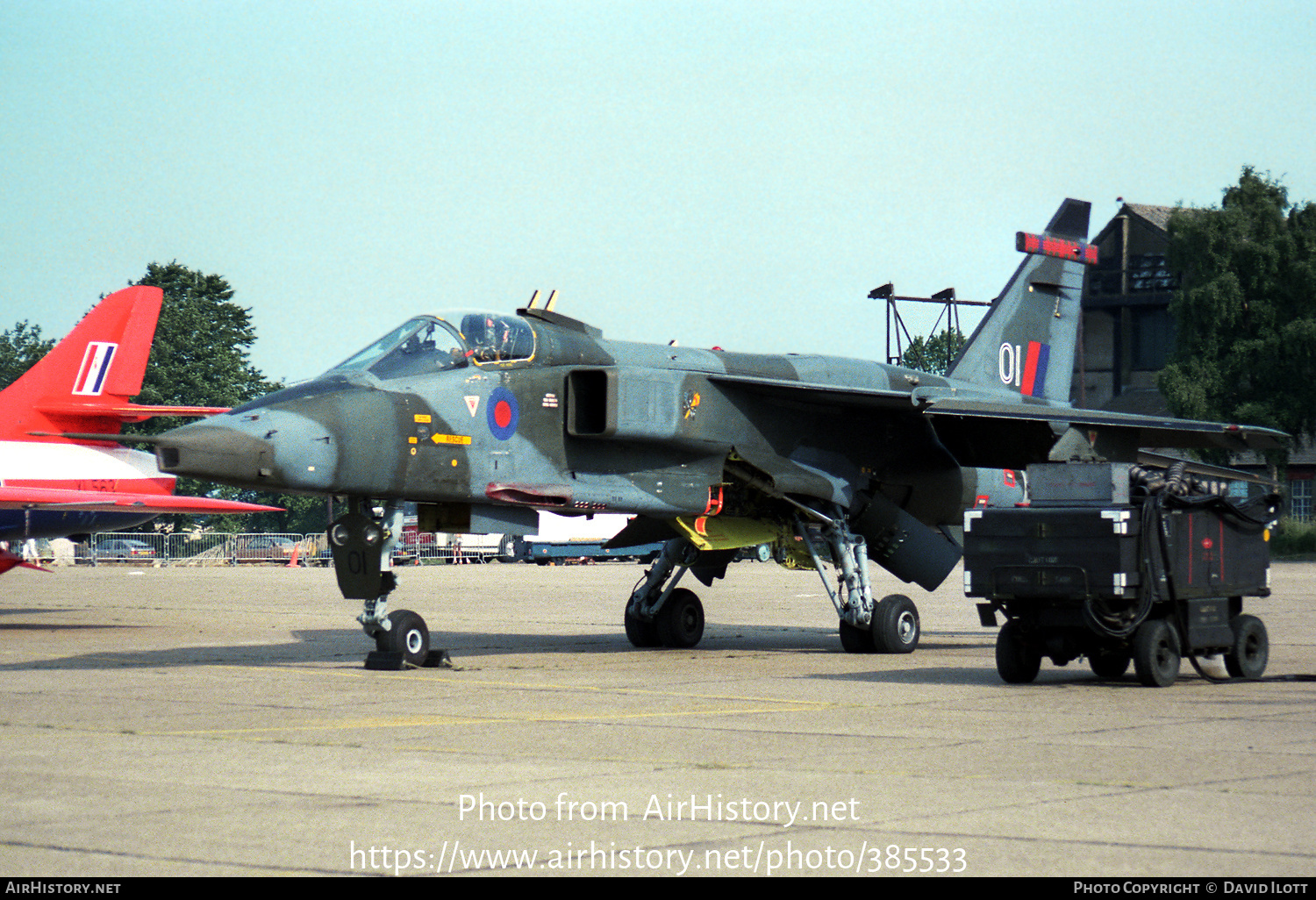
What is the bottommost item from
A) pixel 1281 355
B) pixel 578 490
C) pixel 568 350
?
pixel 578 490

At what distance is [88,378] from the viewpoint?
2511 cm

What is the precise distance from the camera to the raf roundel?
14.5 m

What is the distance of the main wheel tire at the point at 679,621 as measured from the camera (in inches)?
716

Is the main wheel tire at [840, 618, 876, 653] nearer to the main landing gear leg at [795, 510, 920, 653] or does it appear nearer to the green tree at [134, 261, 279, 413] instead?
the main landing gear leg at [795, 510, 920, 653]

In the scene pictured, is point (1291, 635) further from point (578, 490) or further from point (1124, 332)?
point (1124, 332)

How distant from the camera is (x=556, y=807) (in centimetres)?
661

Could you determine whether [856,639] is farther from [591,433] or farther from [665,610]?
[591,433]

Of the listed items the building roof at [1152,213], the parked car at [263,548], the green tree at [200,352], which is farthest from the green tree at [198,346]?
the building roof at [1152,213]

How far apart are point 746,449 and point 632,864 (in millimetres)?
11141

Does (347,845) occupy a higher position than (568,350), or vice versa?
(568,350)

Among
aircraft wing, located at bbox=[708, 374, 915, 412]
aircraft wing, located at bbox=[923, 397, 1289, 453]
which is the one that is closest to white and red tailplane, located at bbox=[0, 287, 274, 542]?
aircraft wing, located at bbox=[708, 374, 915, 412]

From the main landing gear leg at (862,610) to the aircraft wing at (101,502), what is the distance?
1036 cm

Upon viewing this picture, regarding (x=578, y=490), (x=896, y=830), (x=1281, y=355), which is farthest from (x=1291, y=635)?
(x=1281, y=355)

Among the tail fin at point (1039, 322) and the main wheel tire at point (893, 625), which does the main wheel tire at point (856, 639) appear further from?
the tail fin at point (1039, 322)
